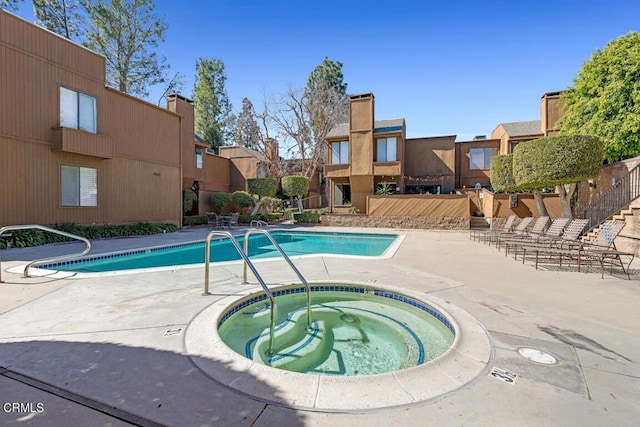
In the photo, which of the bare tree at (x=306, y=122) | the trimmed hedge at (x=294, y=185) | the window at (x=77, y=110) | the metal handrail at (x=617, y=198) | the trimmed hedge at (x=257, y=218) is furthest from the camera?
the bare tree at (x=306, y=122)

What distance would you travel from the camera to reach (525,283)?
5.45 m

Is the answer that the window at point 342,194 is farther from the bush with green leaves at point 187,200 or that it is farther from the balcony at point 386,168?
the bush with green leaves at point 187,200

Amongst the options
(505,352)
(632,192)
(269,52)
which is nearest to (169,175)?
(269,52)

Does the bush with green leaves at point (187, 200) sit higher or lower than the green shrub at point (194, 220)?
higher

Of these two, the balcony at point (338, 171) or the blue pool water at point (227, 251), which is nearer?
the blue pool water at point (227, 251)

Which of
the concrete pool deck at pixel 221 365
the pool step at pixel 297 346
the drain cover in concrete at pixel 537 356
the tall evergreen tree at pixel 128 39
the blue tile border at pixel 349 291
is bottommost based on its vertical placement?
the pool step at pixel 297 346

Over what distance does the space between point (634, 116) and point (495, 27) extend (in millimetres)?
6906

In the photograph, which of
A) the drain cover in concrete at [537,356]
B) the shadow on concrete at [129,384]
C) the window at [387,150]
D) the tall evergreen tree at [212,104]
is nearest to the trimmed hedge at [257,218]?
the window at [387,150]

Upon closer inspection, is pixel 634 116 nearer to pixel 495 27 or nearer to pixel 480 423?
pixel 495 27

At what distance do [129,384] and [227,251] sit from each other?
862 cm

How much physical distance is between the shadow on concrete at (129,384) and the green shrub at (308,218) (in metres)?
17.0

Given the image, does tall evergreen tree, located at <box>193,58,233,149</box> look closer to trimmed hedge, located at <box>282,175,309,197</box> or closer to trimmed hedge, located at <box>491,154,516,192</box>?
trimmed hedge, located at <box>282,175,309,197</box>

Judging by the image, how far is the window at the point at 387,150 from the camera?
68.0ft

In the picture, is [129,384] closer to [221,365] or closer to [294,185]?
[221,365]
